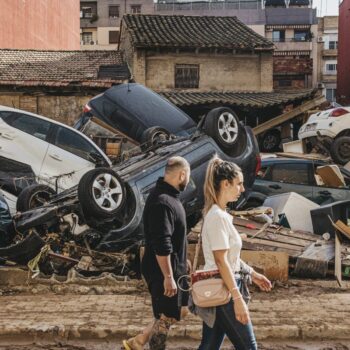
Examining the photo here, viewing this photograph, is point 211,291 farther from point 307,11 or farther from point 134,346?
point 307,11

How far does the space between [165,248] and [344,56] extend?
115 feet

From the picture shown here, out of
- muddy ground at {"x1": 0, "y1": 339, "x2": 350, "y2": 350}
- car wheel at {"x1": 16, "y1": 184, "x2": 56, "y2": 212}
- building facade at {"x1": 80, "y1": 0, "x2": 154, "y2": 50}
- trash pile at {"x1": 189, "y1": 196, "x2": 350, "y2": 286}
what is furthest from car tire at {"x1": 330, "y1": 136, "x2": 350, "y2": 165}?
building facade at {"x1": 80, "y1": 0, "x2": 154, "y2": 50}

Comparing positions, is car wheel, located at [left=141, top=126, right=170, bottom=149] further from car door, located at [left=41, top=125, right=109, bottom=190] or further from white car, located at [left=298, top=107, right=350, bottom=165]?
white car, located at [left=298, top=107, right=350, bottom=165]

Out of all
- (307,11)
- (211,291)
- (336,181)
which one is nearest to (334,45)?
(307,11)

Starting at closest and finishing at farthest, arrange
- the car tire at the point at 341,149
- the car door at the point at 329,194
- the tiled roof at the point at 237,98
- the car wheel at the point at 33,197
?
the car wheel at the point at 33,197 → the car door at the point at 329,194 → the car tire at the point at 341,149 → the tiled roof at the point at 237,98

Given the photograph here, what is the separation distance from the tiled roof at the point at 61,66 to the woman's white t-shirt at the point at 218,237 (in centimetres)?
1697

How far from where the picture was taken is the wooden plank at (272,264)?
8.23 metres

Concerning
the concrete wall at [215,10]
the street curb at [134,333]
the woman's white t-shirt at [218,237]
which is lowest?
the street curb at [134,333]

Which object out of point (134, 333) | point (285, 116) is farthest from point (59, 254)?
point (285, 116)

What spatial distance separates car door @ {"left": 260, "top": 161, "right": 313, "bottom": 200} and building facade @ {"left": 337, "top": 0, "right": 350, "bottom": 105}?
75.5 ft

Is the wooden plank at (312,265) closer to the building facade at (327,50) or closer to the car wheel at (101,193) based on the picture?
the car wheel at (101,193)

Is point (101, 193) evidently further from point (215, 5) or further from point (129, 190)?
point (215, 5)

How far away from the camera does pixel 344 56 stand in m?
37.1

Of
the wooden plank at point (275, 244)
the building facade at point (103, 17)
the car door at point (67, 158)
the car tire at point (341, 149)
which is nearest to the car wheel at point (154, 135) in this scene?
the car door at point (67, 158)
